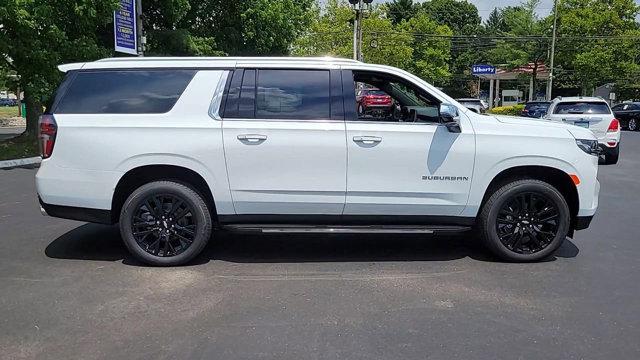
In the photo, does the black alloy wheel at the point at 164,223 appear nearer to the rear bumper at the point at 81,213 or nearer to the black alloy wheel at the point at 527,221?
the rear bumper at the point at 81,213

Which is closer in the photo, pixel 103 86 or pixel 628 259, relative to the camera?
pixel 103 86

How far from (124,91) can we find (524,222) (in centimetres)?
398

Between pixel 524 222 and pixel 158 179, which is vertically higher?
pixel 158 179

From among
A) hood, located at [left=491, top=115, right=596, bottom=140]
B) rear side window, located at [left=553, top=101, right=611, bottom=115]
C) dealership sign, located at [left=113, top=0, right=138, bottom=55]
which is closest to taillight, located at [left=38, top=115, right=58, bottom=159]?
hood, located at [left=491, top=115, right=596, bottom=140]

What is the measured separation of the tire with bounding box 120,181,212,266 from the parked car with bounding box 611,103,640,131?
2831cm

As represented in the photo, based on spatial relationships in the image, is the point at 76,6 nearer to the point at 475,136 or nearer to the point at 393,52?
the point at 475,136

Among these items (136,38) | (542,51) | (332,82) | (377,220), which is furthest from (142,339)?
(542,51)

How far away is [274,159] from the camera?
16.8 ft

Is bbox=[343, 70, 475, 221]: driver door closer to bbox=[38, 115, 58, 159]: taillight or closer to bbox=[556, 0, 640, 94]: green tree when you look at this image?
bbox=[38, 115, 58, 159]: taillight

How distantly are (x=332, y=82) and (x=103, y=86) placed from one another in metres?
2.13

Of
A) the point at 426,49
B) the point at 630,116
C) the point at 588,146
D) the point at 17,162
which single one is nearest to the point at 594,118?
the point at 588,146

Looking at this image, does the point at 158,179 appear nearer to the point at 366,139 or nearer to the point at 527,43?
the point at 366,139

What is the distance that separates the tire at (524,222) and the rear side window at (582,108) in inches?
374

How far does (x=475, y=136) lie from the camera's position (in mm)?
5227
